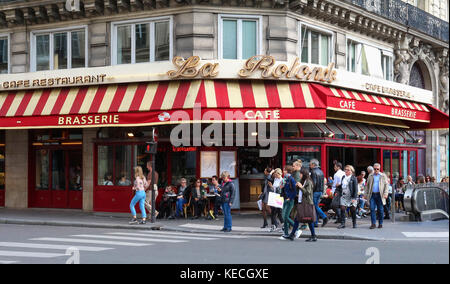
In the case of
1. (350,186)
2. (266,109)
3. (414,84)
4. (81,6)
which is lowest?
(350,186)

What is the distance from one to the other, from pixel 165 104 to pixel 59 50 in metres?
5.94

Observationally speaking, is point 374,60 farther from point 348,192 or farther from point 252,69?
point 348,192

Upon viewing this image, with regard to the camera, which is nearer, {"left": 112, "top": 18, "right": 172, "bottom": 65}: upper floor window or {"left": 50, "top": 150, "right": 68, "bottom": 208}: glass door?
{"left": 112, "top": 18, "right": 172, "bottom": 65}: upper floor window

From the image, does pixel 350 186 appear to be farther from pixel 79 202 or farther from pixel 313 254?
pixel 79 202

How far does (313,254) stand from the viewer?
11.6 metres

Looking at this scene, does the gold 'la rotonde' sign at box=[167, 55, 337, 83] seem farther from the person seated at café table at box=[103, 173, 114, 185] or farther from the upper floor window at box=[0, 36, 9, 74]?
the upper floor window at box=[0, 36, 9, 74]

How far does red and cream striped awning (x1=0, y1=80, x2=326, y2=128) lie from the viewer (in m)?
19.0

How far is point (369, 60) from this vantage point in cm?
2497

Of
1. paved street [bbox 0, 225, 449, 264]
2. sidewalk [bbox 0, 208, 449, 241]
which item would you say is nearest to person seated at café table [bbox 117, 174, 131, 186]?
sidewalk [bbox 0, 208, 449, 241]

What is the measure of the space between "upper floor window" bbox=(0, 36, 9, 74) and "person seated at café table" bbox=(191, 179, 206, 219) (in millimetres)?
9361

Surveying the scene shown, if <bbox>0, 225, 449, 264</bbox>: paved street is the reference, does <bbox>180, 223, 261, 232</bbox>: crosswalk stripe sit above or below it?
below

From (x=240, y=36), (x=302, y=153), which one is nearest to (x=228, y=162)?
(x=302, y=153)
